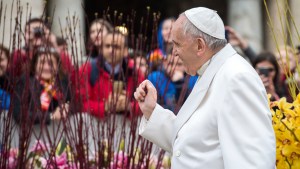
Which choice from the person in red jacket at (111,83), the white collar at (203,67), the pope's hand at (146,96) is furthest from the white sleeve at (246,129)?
the person in red jacket at (111,83)

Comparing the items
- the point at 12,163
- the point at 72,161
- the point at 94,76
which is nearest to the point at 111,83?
the point at 72,161

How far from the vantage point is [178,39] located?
3932 millimetres

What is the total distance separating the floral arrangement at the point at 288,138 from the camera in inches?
175

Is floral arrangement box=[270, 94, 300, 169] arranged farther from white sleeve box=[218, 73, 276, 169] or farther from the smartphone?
the smartphone

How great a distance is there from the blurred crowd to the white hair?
1.92 feet

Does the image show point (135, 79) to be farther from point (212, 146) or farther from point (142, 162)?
point (212, 146)

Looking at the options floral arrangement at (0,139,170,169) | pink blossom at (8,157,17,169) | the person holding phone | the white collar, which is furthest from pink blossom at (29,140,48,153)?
the person holding phone

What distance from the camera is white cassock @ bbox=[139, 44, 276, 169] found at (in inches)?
143

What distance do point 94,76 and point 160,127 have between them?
2.79m

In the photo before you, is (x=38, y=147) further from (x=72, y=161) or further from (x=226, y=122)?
(x=226, y=122)

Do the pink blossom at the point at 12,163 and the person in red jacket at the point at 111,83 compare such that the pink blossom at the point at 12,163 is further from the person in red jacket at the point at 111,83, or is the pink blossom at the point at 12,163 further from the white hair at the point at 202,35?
the white hair at the point at 202,35

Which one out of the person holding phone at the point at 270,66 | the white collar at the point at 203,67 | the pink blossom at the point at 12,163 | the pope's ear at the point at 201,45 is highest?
the pope's ear at the point at 201,45

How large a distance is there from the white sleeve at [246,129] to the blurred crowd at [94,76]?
74cm

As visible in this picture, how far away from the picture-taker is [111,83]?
18.7 ft
